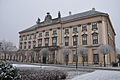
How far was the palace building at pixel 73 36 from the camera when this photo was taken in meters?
28.8

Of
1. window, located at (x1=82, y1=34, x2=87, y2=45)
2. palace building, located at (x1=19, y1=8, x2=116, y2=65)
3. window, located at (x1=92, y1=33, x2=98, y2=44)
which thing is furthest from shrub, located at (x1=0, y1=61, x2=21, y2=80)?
window, located at (x1=82, y1=34, x2=87, y2=45)

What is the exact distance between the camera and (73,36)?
32969mm

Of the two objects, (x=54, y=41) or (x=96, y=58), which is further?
(x=54, y=41)

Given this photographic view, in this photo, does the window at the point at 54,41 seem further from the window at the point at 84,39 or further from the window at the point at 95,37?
the window at the point at 95,37

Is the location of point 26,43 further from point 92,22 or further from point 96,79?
point 96,79

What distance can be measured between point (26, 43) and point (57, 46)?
17048 millimetres

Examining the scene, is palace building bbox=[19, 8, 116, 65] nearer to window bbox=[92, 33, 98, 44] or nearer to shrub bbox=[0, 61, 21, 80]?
window bbox=[92, 33, 98, 44]

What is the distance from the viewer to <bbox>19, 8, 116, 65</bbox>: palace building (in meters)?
28.8

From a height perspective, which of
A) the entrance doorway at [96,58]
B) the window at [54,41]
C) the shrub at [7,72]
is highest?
the window at [54,41]

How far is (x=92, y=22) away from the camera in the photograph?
30172 mm

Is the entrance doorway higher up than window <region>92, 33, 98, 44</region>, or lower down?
lower down

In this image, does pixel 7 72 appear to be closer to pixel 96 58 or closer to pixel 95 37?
pixel 96 58

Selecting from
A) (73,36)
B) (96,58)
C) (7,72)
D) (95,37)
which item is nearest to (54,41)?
(73,36)

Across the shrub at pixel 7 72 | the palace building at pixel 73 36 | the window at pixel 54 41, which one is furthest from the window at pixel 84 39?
the shrub at pixel 7 72
